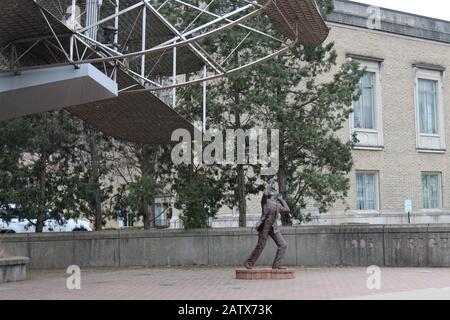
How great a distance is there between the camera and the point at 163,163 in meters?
23.6

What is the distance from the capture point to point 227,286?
47.5ft

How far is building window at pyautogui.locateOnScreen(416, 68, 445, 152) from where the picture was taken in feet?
132

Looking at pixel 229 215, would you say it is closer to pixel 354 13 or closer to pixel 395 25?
pixel 354 13

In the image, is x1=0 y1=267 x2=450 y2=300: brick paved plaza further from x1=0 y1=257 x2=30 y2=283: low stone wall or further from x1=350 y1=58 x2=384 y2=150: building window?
x1=350 y1=58 x2=384 y2=150: building window

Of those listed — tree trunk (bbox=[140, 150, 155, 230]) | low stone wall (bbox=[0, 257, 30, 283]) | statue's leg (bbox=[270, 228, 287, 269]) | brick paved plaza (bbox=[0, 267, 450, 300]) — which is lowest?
brick paved plaza (bbox=[0, 267, 450, 300])

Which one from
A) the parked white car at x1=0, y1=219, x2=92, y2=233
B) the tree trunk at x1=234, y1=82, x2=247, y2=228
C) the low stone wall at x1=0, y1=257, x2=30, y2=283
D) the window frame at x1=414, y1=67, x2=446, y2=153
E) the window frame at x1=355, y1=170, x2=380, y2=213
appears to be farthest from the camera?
the window frame at x1=414, y1=67, x2=446, y2=153

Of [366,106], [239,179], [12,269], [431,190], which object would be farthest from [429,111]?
[12,269]

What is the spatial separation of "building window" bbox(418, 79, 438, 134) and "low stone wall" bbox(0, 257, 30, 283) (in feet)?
96.3

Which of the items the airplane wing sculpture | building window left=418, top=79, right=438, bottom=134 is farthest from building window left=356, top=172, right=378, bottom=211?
the airplane wing sculpture

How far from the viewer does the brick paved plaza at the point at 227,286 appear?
12.5 m

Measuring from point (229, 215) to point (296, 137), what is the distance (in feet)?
33.9

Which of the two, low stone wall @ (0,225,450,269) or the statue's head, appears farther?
low stone wall @ (0,225,450,269)

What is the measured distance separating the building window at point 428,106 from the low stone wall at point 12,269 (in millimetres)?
29343
